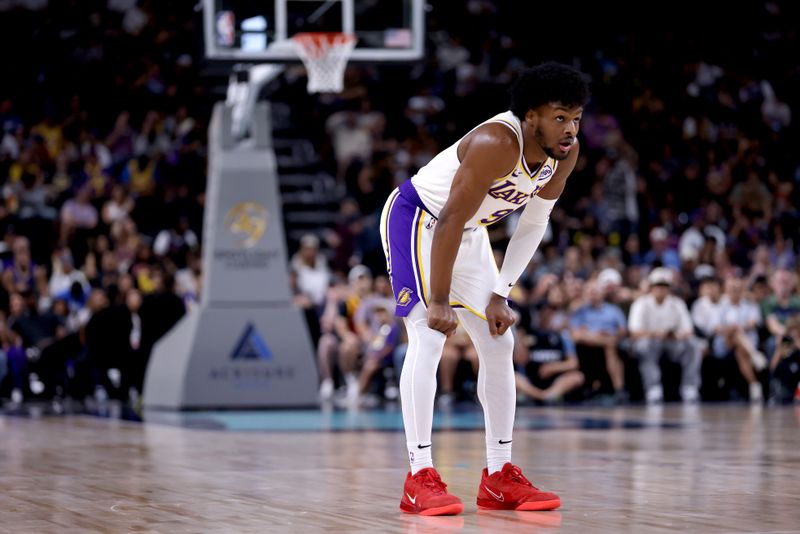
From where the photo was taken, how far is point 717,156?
861 inches

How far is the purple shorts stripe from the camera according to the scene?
5.39 m

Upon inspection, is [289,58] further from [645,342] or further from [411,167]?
[411,167]

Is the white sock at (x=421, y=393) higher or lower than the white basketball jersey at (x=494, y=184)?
lower

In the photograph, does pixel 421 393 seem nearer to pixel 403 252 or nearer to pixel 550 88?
pixel 403 252

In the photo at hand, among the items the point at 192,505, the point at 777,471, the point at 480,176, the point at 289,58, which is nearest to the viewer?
the point at 480,176

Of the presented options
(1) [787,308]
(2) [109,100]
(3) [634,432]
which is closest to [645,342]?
(1) [787,308]

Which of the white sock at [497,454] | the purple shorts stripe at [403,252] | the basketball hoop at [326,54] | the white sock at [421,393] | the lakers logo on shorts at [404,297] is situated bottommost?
the white sock at [497,454]

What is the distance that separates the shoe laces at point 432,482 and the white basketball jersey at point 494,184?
1040 millimetres

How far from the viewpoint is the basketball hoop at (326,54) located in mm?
12430

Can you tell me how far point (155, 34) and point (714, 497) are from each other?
1647cm

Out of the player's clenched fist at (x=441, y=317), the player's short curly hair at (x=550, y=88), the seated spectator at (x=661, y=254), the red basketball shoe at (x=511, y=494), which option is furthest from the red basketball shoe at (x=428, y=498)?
the seated spectator at (x=661, y=254)

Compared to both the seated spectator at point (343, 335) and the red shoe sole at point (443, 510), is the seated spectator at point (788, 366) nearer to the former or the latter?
the seated spectator at point (343, 335)

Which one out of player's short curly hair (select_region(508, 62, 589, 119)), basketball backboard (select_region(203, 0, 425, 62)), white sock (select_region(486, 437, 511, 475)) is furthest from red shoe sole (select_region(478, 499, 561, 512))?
basketball backboard (select_region(203, 0, 425, 62))

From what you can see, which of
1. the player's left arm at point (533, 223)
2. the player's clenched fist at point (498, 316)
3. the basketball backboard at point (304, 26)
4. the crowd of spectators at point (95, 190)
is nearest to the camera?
the player's clenched fist at point (498, 316)
